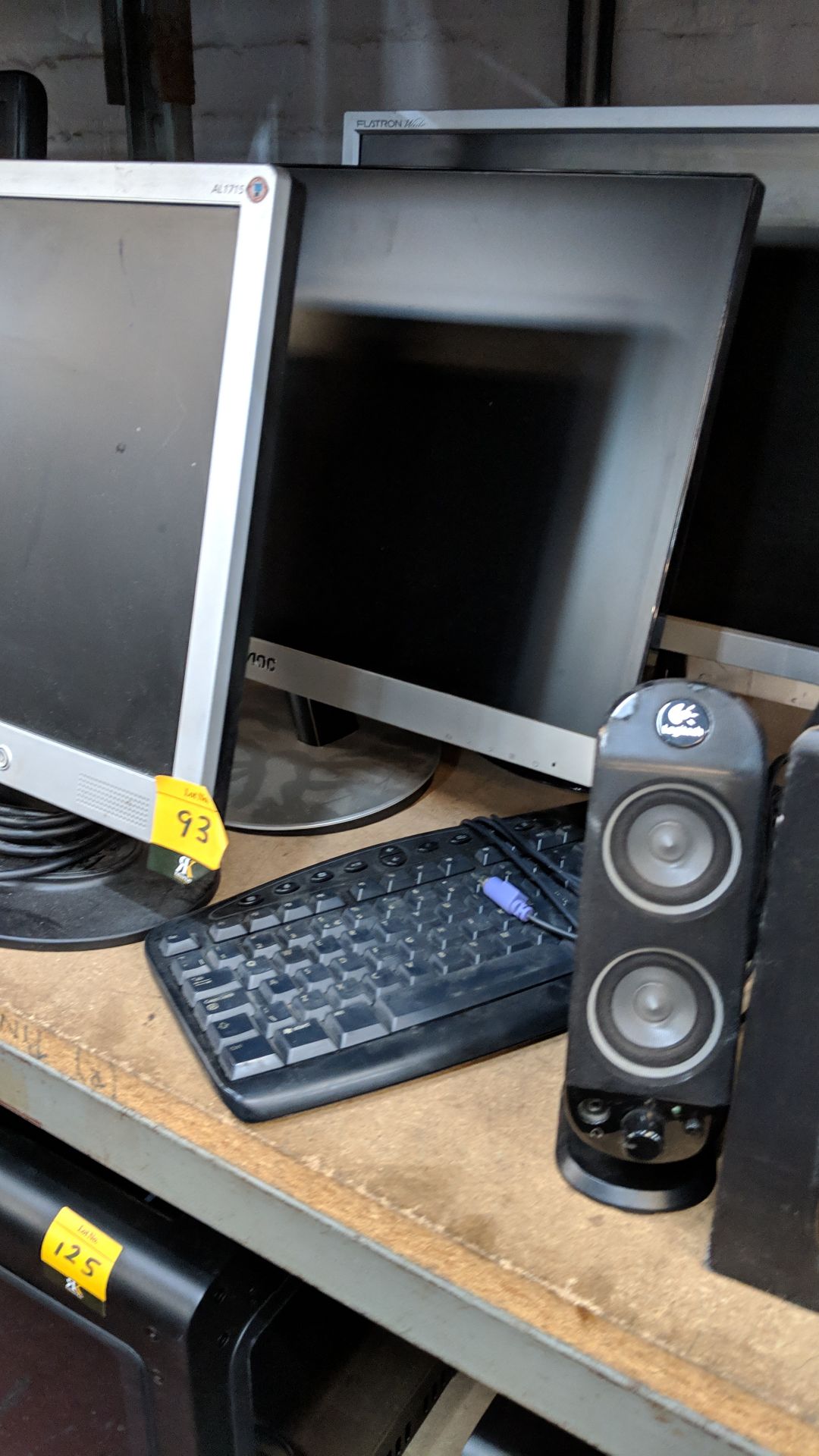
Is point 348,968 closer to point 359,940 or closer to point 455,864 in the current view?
point 359,940

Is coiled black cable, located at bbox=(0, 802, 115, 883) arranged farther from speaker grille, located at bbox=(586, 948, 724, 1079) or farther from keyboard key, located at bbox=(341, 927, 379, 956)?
speaker grille, located at bbox=(586, 948, 724, 1079)

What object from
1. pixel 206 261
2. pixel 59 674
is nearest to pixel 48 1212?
pixel 59 674

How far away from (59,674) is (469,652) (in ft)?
0.91

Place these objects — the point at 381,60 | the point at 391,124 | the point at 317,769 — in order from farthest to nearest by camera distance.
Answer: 1. the point at 381,60
2. the point at 391,124
3. the point at 317,769

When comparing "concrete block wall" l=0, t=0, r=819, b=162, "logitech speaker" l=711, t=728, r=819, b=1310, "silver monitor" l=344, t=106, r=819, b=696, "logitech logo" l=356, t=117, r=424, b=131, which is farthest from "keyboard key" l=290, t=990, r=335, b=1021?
"concrete block wall" l=0, t=0, r=819, b=162

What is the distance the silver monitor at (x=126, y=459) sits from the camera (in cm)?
57

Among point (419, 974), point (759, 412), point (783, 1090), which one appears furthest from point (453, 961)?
point (759, 412)

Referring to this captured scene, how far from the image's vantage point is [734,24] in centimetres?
138

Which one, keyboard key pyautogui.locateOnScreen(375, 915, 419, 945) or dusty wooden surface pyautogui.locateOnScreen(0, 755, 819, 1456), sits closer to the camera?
dusty wooden surface pyautogui.locateOnScreen(0, 755, 819, 1456)

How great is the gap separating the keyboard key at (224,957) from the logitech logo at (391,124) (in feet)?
2.53

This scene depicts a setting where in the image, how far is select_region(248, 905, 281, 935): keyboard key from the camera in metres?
0.63

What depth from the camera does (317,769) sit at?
34.6 inches

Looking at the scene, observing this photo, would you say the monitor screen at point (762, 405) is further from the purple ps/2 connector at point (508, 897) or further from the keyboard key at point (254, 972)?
the keyboard key at point (254, 972)

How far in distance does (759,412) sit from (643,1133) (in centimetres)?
54
